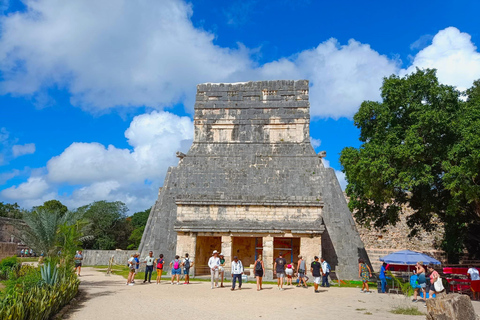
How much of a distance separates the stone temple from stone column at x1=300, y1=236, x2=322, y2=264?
0.15 ft

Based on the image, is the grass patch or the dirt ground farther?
the grass patch

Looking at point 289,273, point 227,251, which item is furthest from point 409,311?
point 227,251

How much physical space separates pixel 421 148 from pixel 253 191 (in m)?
8.30

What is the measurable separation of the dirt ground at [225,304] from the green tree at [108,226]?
28.2 metres

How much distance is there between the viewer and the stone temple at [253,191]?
17.0 metres

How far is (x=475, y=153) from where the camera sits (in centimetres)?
1243

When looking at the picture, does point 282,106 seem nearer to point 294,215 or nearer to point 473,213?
point 294,215

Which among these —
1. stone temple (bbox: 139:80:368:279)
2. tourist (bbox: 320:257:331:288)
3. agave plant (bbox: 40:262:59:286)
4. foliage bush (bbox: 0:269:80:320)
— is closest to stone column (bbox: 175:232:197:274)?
stone temple (bbox: 139:80:368:279)

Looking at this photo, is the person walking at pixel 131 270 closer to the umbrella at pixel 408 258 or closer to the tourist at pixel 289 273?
the tourist at pixel 289 273

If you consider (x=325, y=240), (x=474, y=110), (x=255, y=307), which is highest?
(x=474, y=110)

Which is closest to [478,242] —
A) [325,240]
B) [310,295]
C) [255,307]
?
[325,240]

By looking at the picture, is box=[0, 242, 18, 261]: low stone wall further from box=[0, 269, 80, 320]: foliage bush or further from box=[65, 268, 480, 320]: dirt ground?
box=[0, 269, 80, 320]: foliage bush

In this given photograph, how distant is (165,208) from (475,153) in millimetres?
14944

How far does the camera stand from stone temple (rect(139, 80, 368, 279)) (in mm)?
17000
